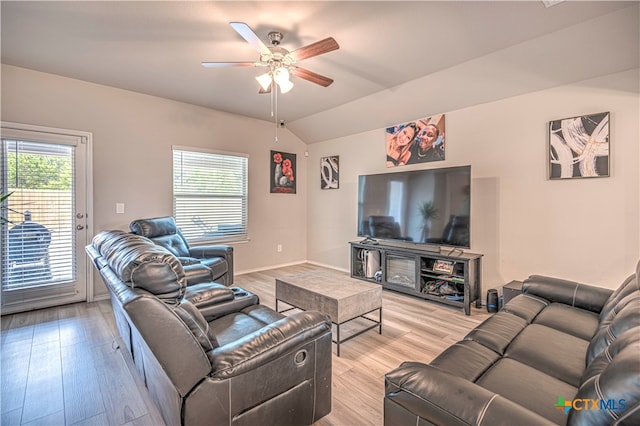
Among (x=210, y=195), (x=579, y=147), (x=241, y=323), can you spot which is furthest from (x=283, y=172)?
(x=579, y=147)

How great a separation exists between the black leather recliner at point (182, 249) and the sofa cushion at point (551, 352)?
9.62 feet

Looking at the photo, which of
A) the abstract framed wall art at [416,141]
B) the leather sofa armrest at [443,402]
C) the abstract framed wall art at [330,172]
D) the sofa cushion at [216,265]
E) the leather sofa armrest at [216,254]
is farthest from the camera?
the abstract framed wall art at [330,172]

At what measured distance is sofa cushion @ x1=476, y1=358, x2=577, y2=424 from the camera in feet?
3.70

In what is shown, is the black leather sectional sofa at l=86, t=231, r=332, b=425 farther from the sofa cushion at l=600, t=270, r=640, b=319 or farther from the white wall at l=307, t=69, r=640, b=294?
the white wall at l=307, t=69, r=640, b=294

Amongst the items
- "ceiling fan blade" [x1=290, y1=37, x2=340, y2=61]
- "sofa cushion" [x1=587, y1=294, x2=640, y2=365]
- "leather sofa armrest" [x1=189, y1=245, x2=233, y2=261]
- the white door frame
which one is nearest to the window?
"leather sofa armrest" [x1=189, y1=245, x2=233, y2=261]

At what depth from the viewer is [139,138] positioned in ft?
13.0

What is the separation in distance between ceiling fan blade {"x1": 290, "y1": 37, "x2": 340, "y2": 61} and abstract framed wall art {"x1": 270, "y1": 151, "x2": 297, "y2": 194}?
3.11 m

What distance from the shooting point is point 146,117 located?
13.1 ft

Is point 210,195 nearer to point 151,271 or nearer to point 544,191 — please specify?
point 151,271

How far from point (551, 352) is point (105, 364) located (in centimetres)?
295

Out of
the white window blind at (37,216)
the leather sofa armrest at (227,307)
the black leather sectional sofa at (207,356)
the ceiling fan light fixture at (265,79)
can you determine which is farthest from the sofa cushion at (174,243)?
the ceiling fan light fixture at (265,79)

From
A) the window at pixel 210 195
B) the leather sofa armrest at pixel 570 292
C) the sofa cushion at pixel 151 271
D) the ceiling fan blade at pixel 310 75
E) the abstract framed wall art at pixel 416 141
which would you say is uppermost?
the ceiling fan blade at pixel 310 75

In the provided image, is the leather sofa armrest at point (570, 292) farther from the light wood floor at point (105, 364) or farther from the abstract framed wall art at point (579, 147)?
the abstract framed wall art at point (579, 147)

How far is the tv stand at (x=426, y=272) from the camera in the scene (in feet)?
10.9
